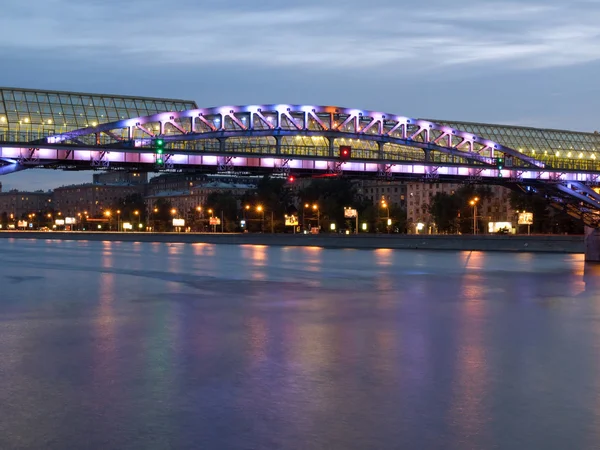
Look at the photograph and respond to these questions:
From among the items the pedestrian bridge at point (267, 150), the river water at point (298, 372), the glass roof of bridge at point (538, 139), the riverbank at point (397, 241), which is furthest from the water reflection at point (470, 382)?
the glass roof of bridge at point (538, 139)

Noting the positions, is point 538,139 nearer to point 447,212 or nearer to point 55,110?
point 447,212

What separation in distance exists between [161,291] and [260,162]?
39.4 meters

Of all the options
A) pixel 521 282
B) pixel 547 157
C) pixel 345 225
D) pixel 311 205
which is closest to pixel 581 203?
pixel 547 157

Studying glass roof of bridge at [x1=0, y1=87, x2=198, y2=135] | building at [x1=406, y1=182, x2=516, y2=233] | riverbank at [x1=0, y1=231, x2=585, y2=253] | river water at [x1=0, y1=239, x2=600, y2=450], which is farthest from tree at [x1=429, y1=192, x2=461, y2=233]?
river water at [x1=0, y1=239, x2=600, y2=450]

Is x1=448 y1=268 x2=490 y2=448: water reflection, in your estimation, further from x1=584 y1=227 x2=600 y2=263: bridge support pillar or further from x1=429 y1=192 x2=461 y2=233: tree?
x1=429 y1=192 x2=461 y2=233: tree

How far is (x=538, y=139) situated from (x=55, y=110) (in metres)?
62.3

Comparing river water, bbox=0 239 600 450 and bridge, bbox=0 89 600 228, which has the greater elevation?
bridge, bbox=0 89 600 228

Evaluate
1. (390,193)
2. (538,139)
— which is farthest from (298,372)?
(390,193)

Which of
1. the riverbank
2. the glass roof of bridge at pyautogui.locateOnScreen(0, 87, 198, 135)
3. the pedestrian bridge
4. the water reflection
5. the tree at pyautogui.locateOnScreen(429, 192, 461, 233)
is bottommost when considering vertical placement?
the water reflection

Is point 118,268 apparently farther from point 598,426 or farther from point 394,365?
point 598,426

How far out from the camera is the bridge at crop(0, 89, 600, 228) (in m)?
59.6

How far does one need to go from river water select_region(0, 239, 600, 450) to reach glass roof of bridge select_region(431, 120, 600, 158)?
258 ft

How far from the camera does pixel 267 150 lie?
89438 mm

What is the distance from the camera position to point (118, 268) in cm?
4206
